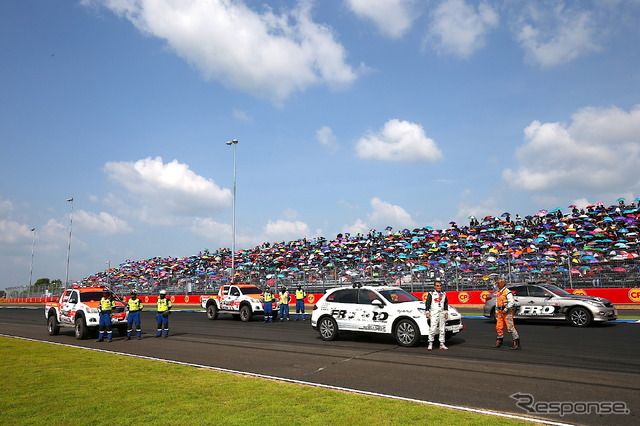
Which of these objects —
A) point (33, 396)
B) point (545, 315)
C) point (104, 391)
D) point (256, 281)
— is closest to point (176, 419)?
point (104, 391)

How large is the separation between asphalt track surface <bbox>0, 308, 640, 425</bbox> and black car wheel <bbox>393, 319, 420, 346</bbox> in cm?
21

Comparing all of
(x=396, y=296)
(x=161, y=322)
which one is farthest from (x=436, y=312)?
(x=161, y=322)

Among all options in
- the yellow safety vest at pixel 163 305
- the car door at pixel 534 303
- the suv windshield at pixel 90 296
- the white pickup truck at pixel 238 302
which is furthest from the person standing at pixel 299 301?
the car door at pixel 534 303

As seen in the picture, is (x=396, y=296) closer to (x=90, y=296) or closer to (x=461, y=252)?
(x=90, y=296)

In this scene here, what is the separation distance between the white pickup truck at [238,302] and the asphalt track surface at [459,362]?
5498 millimetres

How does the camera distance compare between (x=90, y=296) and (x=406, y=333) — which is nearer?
(x=406, y=333)

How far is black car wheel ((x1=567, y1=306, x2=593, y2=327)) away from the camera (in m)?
15.6

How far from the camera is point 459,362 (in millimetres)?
9719

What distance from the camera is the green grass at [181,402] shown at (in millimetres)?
5746

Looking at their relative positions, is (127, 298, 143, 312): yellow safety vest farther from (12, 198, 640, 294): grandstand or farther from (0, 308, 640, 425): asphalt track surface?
(12, 198, 640, 294): grandstand

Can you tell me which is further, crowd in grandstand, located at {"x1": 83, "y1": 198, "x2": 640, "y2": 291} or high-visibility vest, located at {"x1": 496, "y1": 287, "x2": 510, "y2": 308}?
crowd in grandstand, located at {"x1": 83, "y1": 198, "x2": 640, "y2": 291}

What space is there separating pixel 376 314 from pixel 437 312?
1857 millimetres

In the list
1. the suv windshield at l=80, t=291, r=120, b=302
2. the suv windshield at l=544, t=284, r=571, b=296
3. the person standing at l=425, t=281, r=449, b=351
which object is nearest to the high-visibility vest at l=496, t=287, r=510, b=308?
the person standing at l=425, t=281, r=449, b=351

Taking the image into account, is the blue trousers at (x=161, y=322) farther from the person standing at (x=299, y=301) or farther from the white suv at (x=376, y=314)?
the person standing at (x=299, y=301)
